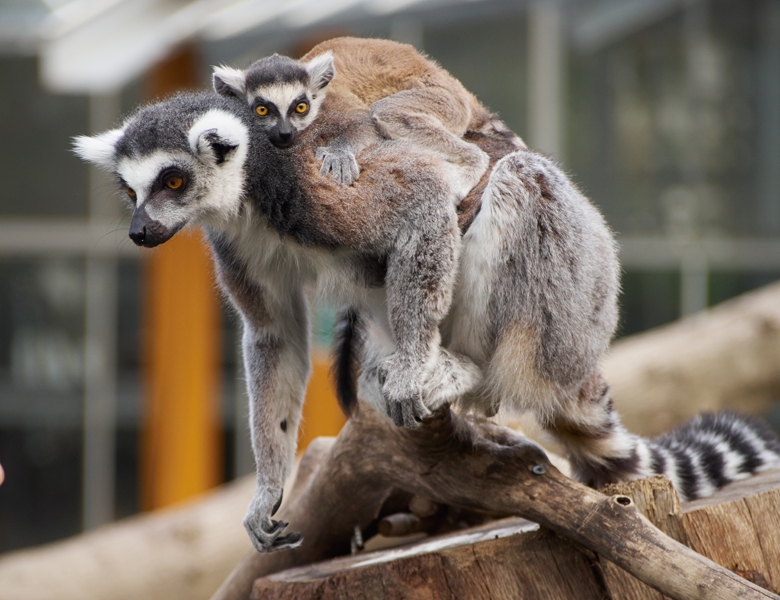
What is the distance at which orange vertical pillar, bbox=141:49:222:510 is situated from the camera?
405 inches

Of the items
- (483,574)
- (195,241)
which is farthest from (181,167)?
(195,241)

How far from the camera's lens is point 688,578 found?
8.38 feet

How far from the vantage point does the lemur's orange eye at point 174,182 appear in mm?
2994

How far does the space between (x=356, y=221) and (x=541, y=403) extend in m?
0.98

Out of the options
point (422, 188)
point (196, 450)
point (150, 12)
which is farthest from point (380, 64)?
point (196, 450)

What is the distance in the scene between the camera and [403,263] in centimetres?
304

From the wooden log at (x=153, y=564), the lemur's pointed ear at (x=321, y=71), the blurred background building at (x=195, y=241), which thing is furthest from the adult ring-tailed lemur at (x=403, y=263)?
the blurred background building at (x=195, y=241)

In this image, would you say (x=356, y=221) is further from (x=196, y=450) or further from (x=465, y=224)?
(x=196, y=450)

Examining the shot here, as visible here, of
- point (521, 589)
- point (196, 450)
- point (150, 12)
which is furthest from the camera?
point (196, 450)

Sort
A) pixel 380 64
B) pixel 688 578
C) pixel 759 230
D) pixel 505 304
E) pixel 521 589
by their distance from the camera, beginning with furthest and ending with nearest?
pixel 759 230, pixel 380 64, pixel 505 304, pixel 521 589, pixel 688 578

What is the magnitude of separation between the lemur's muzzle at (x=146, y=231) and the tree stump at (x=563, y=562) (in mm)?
1309

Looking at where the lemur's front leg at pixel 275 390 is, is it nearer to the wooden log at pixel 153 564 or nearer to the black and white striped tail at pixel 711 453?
the black and white striped tail at pixel 711 453

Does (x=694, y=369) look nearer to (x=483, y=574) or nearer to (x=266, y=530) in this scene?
(x=483, y=574)

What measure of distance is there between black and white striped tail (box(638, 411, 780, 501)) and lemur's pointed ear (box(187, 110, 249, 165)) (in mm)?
1950
